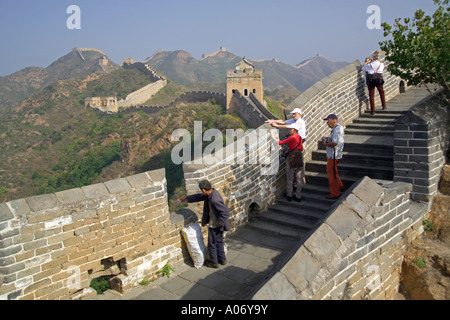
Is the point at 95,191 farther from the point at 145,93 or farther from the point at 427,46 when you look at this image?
the point at 145,93

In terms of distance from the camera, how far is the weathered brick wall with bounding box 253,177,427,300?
10.1 ft

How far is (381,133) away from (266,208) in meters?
2.73

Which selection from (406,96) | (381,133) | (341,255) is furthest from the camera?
(406,96)

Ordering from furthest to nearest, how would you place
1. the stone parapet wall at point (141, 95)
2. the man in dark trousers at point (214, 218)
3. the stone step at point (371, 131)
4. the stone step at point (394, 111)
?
1. the stone parapet wall at point (141, 95)
2. the stone step at point (394, 111)
3. the stone step at point (371, 131)
4. the man in dark trousers at point (214, 218)

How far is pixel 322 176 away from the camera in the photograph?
5.93m

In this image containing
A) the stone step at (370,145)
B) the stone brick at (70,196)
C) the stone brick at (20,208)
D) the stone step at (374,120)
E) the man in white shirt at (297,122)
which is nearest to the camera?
the stone brick at (20,208)

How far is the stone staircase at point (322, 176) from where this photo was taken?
17.4 feet

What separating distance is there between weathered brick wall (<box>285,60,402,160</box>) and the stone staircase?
420 millimetres

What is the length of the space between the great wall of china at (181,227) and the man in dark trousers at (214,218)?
1.27 feet

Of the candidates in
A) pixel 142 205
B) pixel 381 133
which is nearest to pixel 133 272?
pixel 142 205

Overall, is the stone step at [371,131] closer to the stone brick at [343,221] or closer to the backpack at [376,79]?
the backpack at [376,79]

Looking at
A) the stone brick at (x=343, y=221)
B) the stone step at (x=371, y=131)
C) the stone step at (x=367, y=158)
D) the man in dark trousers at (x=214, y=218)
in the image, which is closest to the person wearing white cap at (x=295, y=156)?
the stone step at (x=367, y=158)
